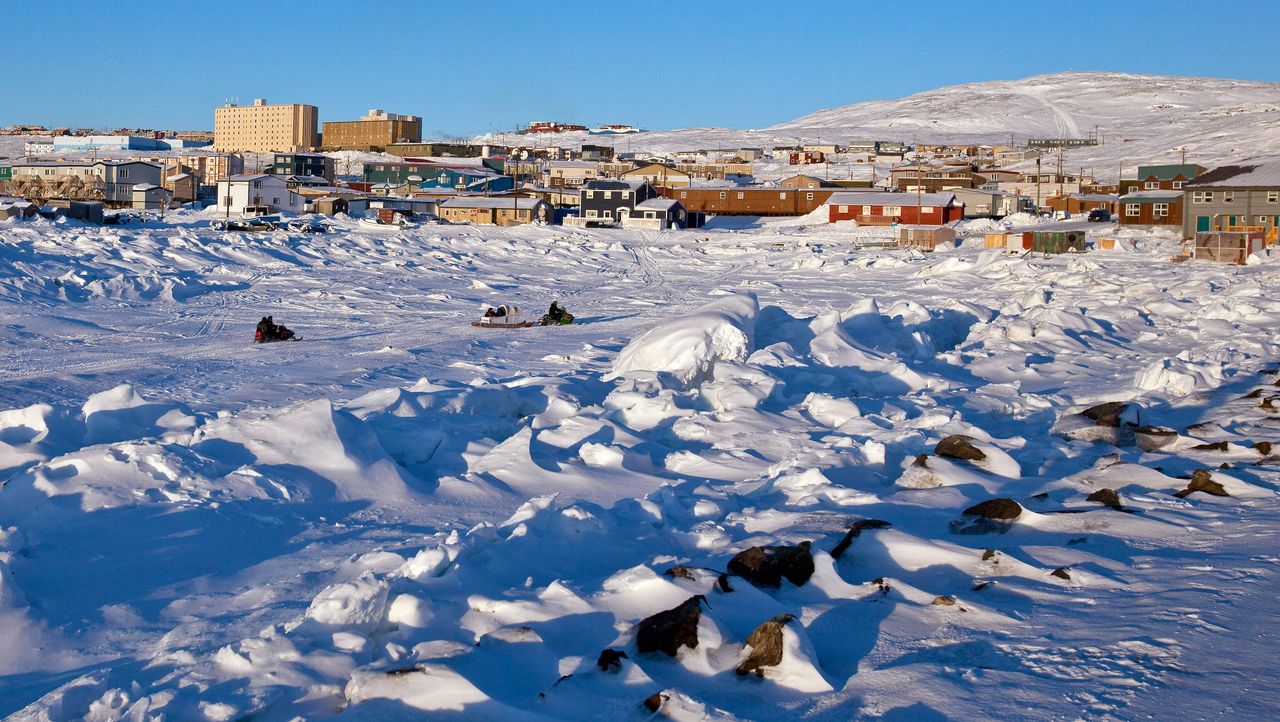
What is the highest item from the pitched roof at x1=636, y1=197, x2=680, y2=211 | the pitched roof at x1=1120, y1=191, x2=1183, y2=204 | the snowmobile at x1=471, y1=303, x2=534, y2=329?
the pitched roof at x1=1120, y1=191, x2=1183, y2=204

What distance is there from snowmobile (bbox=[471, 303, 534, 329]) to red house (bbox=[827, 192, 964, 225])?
121 feet

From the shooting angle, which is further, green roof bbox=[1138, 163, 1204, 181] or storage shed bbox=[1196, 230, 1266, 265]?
green roof bbox=[1138, 163, 1204, 181]

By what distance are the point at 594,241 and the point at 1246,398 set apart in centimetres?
3139

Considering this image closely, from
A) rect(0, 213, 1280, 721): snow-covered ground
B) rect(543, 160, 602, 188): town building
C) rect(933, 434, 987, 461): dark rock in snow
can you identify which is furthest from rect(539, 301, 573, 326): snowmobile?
rect(543, 160, 602, 188): town building

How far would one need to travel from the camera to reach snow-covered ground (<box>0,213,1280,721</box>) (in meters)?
4.23

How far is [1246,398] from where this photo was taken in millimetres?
11195

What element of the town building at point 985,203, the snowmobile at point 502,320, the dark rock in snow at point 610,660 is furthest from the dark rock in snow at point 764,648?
the town building at point 985,203

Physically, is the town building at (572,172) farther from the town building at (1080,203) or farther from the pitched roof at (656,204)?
the town building at (1080,203)

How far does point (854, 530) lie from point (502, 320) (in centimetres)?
1317

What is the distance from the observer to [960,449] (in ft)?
27.0

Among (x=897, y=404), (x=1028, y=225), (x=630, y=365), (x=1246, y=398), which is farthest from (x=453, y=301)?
(x=1028, y=225)

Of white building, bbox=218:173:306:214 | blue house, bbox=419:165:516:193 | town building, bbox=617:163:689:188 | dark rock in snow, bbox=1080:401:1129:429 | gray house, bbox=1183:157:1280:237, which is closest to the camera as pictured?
dark rock in snow, bbox=1080:401:1129:429

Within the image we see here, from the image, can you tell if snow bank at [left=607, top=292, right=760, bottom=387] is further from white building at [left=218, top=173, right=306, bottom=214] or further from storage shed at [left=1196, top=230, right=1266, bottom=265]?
white building at [left=218, top=173, right=306, bottom=214]

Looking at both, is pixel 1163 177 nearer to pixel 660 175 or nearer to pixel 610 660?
pixel 660 175
